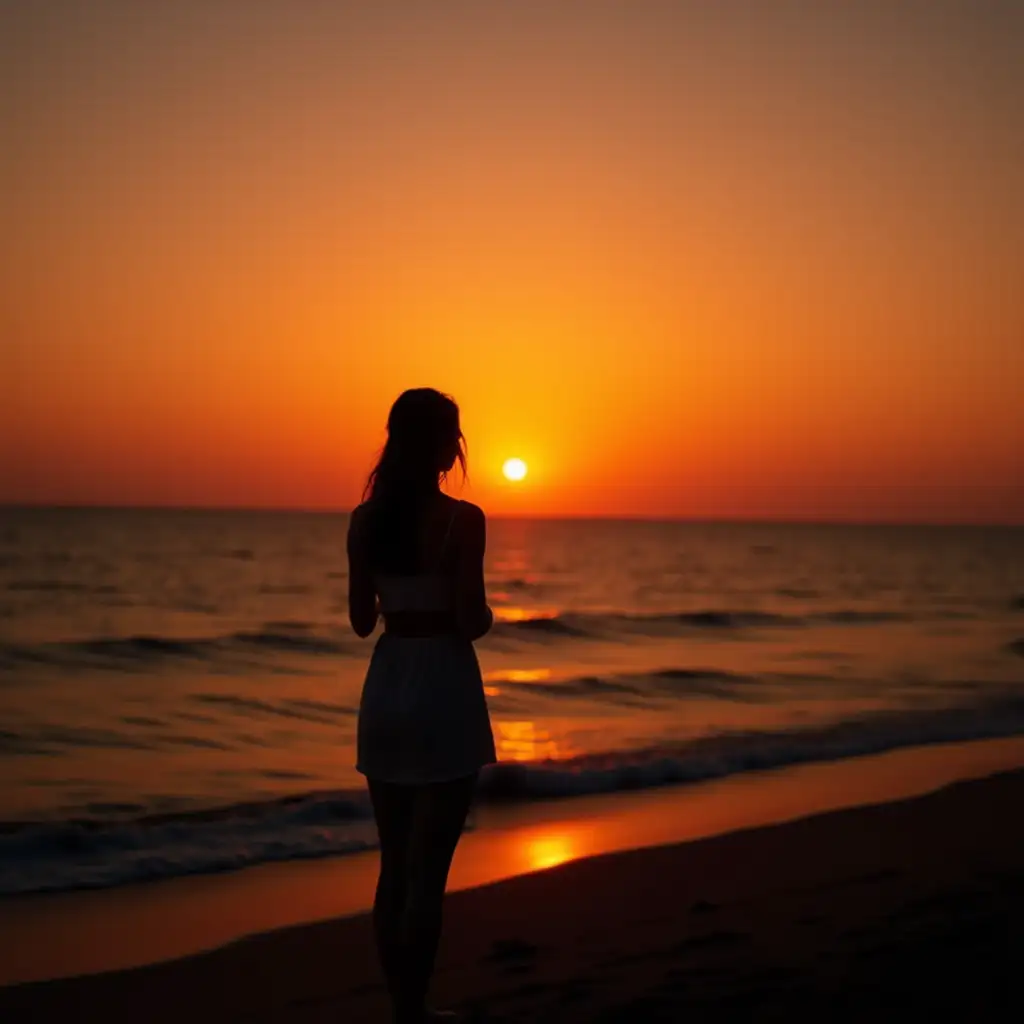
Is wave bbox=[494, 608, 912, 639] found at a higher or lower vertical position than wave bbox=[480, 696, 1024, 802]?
lower

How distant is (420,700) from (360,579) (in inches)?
15.8

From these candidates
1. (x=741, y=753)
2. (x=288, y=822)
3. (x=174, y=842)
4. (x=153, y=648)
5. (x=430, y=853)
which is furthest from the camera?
(x=153, y=648)

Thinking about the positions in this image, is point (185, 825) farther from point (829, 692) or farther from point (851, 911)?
point (829, 692)

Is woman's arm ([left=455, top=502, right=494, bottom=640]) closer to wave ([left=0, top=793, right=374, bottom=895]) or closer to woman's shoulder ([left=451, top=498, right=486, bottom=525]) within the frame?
woman's shoulder ([left=451, top=498, right=486, bottom=525])

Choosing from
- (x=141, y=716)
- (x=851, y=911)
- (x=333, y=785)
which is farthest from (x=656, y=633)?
(x=851, y=911)

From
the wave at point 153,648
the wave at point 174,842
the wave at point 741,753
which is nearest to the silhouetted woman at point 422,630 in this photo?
the wave at point 174,842

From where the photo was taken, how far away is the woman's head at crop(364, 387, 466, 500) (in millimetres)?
3381

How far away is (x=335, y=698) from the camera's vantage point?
16766 millimetres

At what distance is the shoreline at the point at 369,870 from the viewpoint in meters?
5.95

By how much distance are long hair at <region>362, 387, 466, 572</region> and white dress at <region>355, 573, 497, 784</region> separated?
0.09m

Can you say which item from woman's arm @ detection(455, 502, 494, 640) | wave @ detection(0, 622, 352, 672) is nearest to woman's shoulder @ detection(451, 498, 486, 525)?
woman's arm @ detection(455, 502, 494, 640)

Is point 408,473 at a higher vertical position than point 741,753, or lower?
higher

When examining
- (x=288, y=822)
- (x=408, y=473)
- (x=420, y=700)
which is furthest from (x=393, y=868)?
(x=288, y=822)

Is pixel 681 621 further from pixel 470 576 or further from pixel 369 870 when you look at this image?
pixel 470 576
